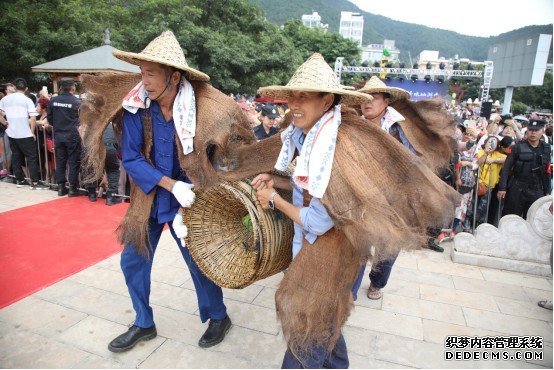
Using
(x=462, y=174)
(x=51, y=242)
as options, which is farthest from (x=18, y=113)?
(x=462, y=174)

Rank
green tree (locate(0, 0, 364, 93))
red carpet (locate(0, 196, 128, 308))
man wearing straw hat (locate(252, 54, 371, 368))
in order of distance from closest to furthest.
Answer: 1. man wearing straw hat (locate(252, 54, 371, 368))
2. red carpet (locate(0, 196, 128, 308))
3. green tree (locate(0, 0, 364, 93))

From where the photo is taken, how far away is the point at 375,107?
3.05 metres

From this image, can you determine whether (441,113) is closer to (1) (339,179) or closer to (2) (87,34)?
(1) (339,179)

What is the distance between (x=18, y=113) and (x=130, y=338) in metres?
5.16

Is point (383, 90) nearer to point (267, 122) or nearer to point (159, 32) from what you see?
point (267, 122)

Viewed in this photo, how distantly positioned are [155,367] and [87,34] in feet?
52.1

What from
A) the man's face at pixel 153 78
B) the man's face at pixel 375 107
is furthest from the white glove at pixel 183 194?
the man's face at pixel 375 107

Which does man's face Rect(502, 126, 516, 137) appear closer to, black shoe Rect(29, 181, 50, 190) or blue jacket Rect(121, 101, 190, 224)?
blue jacket Rect(121, 101, 190, 224)

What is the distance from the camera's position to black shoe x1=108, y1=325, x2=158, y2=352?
250 cm

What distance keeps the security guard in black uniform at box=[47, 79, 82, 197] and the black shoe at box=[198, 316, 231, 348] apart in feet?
14.2

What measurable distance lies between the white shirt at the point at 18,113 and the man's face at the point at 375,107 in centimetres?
562

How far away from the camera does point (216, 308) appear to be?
8.70ft

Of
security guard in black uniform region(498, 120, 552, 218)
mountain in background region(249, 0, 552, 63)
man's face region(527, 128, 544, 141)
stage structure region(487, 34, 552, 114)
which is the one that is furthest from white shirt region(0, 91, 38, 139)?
mountain in background region(249, 0, 552, 63)

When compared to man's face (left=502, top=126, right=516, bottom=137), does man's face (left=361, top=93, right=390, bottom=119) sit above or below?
above
